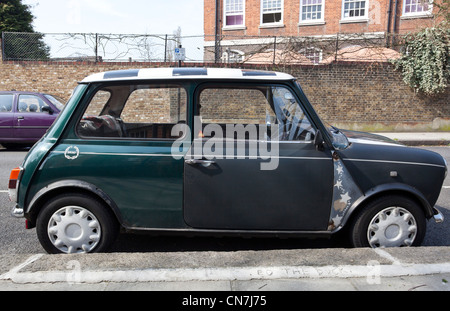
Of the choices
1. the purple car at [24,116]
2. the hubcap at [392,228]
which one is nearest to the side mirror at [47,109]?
the purple car at [24,116]

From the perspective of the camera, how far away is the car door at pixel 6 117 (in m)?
10.3

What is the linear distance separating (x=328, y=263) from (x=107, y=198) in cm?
201

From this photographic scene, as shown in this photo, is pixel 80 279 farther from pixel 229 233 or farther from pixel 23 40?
pixel 23 40

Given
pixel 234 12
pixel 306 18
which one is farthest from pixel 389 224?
pixel 234 12

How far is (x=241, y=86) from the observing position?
3.44 meters

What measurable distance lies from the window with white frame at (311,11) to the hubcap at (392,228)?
20.1m

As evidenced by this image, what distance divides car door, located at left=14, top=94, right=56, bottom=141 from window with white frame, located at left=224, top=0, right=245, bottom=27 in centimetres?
1481

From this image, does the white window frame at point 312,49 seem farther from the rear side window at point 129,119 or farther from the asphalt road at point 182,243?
the rear side window at point 129,119

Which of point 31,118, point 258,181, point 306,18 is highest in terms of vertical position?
point 306,18

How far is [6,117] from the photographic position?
10289mm

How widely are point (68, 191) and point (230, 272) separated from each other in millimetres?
1732

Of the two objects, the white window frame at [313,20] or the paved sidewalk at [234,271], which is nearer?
the paved sidewalk at [234,271]

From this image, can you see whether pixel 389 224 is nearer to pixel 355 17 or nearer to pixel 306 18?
pixel 355 17

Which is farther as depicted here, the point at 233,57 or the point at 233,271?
the point at 233,57
